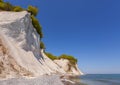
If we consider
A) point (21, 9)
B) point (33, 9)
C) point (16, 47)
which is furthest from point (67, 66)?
point (16, 47)

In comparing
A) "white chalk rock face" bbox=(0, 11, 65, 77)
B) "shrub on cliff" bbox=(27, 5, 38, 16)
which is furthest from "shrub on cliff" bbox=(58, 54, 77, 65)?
"white chalk rock face" bbox=(0, 11, 65, 77)

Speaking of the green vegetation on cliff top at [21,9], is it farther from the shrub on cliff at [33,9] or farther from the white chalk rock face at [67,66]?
the white chalk rock face at [67,66]

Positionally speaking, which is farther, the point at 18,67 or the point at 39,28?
the point at 39,28

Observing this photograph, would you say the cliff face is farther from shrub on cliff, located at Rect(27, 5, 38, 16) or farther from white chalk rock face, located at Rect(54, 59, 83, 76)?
white chalk rock face, located at Rect(54, 59, 83, 76)

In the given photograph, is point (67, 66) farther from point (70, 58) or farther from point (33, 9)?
point (33, 9)

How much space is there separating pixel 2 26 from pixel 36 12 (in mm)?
21335

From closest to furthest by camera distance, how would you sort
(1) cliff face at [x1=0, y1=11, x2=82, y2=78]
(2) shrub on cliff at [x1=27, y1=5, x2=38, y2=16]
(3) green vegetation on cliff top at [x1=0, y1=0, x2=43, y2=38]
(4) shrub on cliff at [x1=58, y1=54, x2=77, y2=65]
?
(1) cliff face at [x1=0, y1=11, x2=82, y2=78]
(3) green vegetation on cliff top at [x1=0, y1=0, x2=43, y2=38]
(2) shrub on cliff at [x1=27, y1=5, x2=38, y2=16]
(4) shrub on cliff at [x1=58, y1=54, x2=77, y2=65]

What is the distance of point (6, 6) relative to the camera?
4275 centimetres

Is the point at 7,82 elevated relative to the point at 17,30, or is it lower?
lower

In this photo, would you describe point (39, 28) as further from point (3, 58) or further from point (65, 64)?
point (65, 64)

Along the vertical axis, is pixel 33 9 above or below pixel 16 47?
above

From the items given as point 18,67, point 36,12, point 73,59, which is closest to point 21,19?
point 18,67

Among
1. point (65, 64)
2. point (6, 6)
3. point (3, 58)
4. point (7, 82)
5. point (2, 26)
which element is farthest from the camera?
point (65, 64)

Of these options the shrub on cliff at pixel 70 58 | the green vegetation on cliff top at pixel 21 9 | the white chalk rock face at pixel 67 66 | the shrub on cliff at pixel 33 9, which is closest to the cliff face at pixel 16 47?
the green vegetation on cliff top at pixel 21 9
